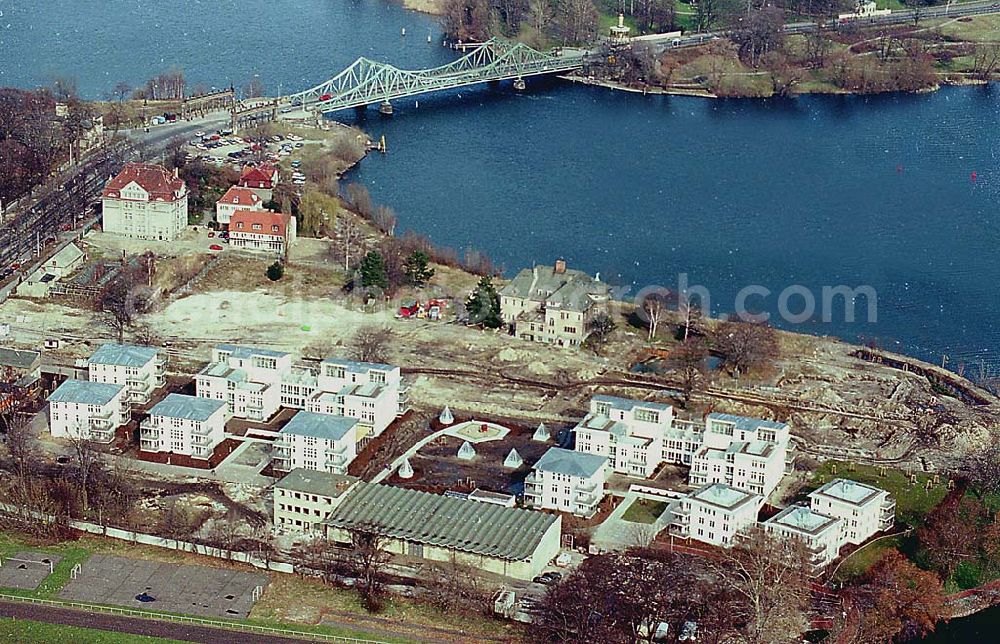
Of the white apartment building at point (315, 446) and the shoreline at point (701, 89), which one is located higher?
the shoreline at point (701, 89)

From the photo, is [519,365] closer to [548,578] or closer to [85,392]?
[85,392]

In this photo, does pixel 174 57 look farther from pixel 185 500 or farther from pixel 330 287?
pixel 185 500

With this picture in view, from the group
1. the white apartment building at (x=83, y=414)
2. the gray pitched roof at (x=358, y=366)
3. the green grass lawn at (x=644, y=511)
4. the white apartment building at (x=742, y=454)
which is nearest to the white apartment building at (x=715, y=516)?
the green grass lawn at (x=644, y=511)

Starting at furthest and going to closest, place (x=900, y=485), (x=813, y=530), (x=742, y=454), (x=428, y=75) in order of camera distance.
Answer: (x=428, y=75) < (x=900, y=485) < (x=742, y=454) < (x=813, y=530)

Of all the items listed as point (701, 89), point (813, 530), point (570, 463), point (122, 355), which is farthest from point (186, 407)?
point (701, 89)

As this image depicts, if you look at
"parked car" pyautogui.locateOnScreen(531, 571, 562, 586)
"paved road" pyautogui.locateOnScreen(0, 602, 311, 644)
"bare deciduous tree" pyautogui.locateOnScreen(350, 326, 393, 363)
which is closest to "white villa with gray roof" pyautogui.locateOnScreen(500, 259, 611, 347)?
"bare deciduous tree" pyautogui.locateOnScreen(350, 326, 393, 363)

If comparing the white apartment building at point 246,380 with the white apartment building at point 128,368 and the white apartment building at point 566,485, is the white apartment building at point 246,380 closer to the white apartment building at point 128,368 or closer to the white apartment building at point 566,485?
the white apartment building at point 128,368

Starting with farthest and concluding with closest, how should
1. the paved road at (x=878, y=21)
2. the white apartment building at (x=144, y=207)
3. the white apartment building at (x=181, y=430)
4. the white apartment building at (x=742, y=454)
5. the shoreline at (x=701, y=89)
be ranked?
the paved road at (x=878, y=21)
the shoreline at (x=701, y=89)
the white apartment building at (x=144, y=207)
the white apartment building at (x=181, y=430)
the white apartment building at (x=742, y=454)
